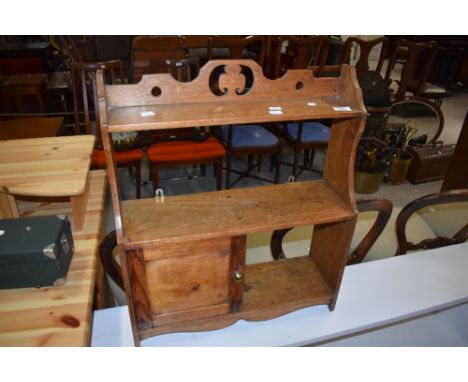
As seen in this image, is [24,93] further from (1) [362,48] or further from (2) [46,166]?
(1) [362,48]

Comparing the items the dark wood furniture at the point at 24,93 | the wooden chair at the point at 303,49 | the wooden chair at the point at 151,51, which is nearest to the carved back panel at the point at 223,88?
the wooden chair at the point at 151,51

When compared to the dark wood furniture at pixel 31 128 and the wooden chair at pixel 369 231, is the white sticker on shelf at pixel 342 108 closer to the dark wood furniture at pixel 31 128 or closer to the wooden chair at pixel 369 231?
the wooden chair at pixel 369 231

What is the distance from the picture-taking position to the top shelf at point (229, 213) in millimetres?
905

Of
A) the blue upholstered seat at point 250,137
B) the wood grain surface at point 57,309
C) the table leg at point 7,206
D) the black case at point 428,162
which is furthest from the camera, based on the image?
the black case at point 428,162

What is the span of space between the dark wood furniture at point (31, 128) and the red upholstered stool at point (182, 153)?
66 centimetres

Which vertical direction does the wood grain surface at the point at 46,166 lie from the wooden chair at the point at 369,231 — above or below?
above

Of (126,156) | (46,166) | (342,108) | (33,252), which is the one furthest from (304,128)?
(33,252)

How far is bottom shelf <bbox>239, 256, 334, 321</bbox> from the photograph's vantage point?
109cm

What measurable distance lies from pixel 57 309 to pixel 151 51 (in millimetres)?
1955
